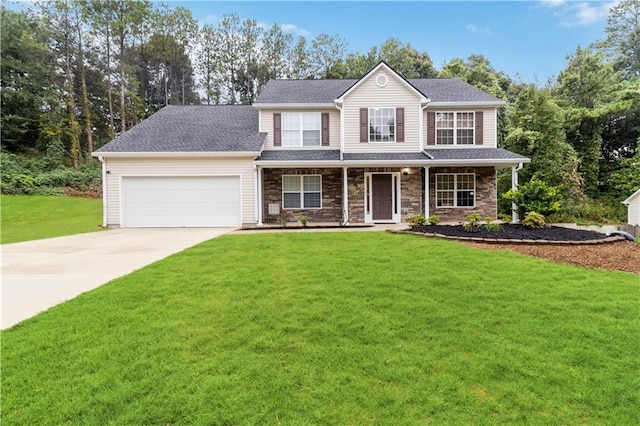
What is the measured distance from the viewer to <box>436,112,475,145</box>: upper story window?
14938mm

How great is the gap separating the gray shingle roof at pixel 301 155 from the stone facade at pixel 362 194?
2.37 ft

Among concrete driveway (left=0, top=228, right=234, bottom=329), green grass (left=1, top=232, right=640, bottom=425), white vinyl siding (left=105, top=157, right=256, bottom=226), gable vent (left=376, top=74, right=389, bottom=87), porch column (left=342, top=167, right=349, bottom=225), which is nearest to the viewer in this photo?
green grass (left=1, top=232, right=640, bottom=425)

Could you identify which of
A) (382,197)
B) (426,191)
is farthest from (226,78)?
(426,191)

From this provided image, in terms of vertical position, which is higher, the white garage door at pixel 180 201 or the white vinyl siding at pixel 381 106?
the white vinyl siding at pixel 381 106

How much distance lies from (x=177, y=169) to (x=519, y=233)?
1241 cm

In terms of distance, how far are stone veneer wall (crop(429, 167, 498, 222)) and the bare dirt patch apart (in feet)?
21.6

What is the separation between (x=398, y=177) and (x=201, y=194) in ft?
27.8

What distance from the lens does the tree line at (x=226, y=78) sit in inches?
725

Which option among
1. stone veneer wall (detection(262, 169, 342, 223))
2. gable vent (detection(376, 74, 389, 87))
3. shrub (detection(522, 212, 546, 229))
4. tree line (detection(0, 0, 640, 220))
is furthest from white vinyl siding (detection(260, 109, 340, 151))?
tree line (detection(0, 0, 640, 220))

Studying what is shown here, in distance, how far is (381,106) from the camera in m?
14.4

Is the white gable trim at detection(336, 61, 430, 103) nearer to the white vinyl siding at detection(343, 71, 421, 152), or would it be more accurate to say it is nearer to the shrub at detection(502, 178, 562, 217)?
the white vinyl siding at detection(343, 71, 421, 152)

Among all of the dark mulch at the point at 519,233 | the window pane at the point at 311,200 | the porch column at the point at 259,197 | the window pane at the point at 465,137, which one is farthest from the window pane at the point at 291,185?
the window pane at the point at 465,137

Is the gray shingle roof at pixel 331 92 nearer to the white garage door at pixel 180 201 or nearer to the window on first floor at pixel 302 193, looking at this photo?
the window on first floor at pixel 302 193

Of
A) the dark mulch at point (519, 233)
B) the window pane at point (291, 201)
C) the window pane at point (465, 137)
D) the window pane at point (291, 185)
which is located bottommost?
the dark mulch at point (519, 233)
